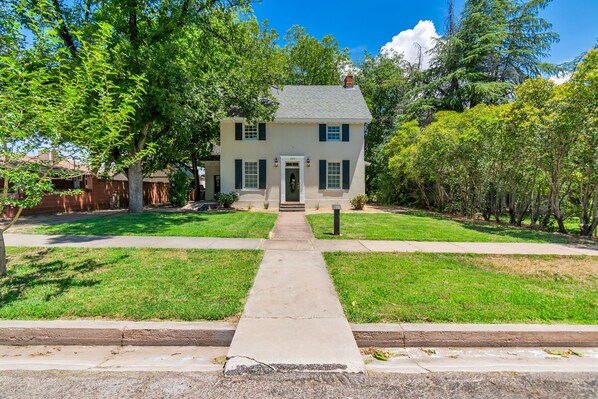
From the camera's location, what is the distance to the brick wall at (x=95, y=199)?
42.9 feet

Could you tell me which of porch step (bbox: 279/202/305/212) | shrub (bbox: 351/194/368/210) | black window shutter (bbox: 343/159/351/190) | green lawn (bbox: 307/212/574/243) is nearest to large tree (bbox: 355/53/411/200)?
black window shutter (bbox: 343/159/351/190)

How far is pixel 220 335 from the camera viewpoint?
329 centimetres

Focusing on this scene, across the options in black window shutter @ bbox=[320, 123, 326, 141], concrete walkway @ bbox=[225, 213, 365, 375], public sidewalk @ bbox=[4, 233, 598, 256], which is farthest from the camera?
black window shutter @ bbox=[320, 123, 326, 141]

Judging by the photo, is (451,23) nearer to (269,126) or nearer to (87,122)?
(269,126)

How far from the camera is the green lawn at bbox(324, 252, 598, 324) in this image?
3.65 meters

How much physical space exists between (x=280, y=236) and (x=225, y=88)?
9403 millimetres

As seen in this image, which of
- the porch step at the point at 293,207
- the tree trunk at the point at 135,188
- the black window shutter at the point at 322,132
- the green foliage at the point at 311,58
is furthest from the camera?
the green foliage at the point at 311,58

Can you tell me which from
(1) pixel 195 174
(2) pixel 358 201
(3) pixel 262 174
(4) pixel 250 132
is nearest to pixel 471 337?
(2) pixel 358 201

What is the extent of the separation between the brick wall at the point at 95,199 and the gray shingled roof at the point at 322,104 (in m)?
10.5

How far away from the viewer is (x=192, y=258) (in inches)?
237

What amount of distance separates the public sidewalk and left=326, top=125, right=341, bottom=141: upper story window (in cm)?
1029

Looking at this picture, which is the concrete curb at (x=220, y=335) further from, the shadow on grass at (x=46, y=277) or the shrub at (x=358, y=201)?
the shrub at (x=358, y=201)

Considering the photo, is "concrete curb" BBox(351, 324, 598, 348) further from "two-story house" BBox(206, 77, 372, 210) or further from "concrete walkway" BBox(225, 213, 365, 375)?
"two-story house" BBox(206, 77, 372, 210)

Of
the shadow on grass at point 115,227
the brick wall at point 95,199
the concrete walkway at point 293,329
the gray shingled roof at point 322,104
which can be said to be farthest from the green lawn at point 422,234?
the brick wall at point 95,199
